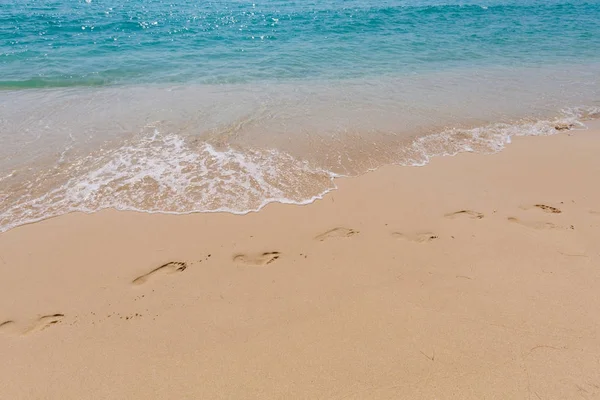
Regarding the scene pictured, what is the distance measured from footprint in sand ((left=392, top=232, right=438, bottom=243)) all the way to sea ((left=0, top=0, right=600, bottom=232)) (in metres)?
1.54

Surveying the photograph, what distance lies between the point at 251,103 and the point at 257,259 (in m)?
5.64

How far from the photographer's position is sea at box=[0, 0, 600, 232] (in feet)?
18.6

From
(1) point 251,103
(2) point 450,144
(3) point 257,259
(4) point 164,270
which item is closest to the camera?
(4) point 164,270

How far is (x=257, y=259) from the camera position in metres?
4.21

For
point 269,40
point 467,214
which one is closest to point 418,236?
point 467,214

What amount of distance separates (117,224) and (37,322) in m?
1.60

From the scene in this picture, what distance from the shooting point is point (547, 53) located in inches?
514

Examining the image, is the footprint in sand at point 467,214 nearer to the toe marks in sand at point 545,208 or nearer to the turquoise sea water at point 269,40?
the toe marks in sand at point 545,208

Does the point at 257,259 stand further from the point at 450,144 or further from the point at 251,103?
the point at 251,103

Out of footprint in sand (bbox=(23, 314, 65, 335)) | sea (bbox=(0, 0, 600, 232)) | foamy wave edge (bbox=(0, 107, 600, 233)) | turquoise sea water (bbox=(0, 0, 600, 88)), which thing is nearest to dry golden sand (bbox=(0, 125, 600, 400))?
footprint in sand (bbox=(23, 314, 65, 335))

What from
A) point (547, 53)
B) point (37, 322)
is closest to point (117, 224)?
point (37, 322)

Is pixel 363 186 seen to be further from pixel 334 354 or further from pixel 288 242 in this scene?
pixel 334 354

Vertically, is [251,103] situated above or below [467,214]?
above

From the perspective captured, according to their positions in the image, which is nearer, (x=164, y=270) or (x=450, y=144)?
(x=164, y=270)
